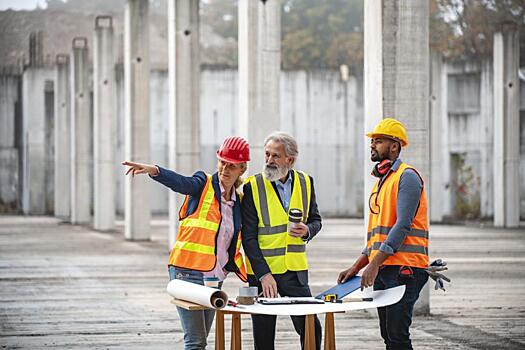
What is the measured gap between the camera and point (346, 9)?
79.1 m

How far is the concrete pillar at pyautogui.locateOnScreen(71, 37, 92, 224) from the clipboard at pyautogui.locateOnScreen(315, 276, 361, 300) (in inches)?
1328

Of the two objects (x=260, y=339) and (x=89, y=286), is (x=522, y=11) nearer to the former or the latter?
(x=89, y=286)

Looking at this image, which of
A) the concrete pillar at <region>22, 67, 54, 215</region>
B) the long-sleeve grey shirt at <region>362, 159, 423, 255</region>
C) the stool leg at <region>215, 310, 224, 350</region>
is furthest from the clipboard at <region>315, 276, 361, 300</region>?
the concrete pillar at <region>22, 67, 54, 215</region>

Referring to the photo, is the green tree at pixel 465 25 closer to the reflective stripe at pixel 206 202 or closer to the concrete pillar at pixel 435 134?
the concrete pillar at pixel 435 134

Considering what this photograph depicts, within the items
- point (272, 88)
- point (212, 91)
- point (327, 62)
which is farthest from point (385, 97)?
point (327, 62)

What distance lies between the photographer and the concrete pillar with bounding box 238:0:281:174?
22.5 metres

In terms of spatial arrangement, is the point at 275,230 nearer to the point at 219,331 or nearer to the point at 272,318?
the point at 272,318

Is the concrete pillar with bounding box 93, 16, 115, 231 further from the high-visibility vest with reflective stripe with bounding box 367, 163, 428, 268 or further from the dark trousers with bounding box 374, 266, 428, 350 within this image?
the dark trousers with bounding box 374, 266, 428, 350

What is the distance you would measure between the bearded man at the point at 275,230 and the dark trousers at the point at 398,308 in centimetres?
47

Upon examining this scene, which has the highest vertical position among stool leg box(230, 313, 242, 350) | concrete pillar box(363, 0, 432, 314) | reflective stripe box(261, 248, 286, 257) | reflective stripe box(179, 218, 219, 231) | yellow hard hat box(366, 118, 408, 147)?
concrete pillar box(363, 0, 432, 314)

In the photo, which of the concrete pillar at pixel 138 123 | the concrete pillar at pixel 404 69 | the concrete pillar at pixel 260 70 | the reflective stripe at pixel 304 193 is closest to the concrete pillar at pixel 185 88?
the concrete pillar at pixel 260 70

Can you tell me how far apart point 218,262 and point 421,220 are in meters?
1.34

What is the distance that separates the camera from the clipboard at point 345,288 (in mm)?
7723

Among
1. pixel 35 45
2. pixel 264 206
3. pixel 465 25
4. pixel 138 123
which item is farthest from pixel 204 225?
pixel 465 25
